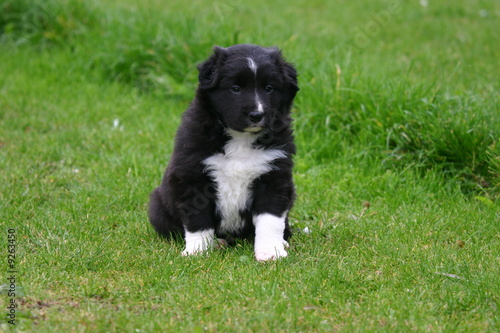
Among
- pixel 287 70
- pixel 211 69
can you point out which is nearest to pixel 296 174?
pixel 287 70

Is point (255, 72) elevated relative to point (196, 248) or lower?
elevated

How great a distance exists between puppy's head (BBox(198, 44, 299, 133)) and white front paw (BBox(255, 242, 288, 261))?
2.25ft

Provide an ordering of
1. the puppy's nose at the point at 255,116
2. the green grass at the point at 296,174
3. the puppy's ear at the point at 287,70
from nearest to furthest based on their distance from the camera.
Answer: the green grass at the point at 296,174 → the puppy's nose at the point at 255,116 → the puppy's ear at the point at 287,70

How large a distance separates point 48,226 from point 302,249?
1667 mm

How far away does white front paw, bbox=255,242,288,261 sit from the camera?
3.69 meters

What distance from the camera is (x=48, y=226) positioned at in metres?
4.18

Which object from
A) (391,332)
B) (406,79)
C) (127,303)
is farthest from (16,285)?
(406,79)

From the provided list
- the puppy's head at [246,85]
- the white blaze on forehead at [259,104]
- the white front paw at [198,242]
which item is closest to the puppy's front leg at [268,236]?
the white front paw at [198,242]

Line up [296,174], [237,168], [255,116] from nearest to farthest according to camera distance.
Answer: [255,116], [237,168], [296,174]

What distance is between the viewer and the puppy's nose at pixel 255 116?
351 centimetres

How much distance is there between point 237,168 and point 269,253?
53cm

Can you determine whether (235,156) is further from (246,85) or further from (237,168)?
(246,85)

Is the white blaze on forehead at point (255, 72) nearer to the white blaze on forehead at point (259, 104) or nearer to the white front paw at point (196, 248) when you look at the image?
the white blaze on forehead at point (259, 104)

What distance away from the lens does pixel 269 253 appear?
12.1ft
